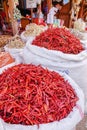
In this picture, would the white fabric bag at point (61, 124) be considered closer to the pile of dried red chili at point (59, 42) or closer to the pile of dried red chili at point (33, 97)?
the pile of dried red chili at point (33, 97)

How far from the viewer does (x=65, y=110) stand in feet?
4.24

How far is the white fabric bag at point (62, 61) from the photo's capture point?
5.78 feet

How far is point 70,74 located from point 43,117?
0.68 m

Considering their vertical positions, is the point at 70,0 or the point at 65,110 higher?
the point at 70,0

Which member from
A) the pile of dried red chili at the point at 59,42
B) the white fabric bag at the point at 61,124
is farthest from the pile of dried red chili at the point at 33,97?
the pile of dried red chili at the point at 59,42

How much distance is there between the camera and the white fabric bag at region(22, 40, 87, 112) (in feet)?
5.78

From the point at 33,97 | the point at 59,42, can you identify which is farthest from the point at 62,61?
the point at 33,97

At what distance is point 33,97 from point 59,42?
725mm

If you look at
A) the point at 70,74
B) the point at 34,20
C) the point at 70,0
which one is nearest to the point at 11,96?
the point at 70,74

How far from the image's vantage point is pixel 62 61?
5.82ft

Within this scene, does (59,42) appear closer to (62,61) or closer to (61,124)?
(62,61)

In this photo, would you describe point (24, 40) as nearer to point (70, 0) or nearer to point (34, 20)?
point (34, 20)

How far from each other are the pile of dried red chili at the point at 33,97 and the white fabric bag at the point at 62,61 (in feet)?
0.97

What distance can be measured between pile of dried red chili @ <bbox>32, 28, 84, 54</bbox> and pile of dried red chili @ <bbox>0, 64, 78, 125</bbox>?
0.42 m
